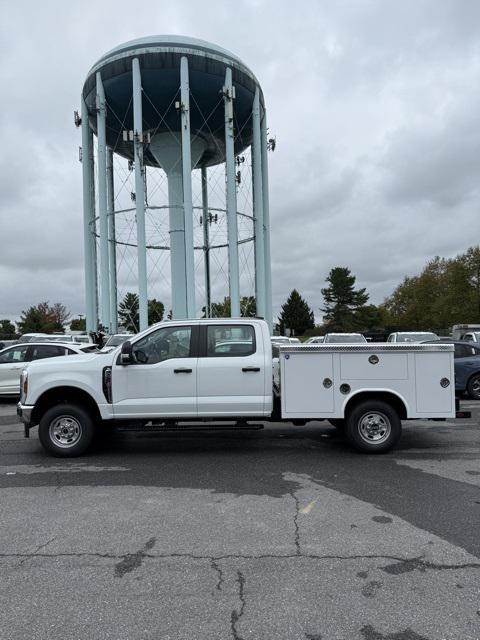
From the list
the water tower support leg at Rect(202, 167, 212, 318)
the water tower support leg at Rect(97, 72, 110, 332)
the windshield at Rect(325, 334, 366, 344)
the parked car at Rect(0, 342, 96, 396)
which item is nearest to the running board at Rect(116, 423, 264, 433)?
the parked car at Rect(0, 342, 96, 396)

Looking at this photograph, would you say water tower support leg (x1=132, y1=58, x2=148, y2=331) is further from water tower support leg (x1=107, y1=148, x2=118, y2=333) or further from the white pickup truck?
the white pickup truck

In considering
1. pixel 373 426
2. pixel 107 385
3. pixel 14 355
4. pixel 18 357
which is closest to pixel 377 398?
pixel 373 426

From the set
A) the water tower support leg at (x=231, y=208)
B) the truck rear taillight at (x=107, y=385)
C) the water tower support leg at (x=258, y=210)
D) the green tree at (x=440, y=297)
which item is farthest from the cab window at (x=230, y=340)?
the green tree at (x=440, y=297)

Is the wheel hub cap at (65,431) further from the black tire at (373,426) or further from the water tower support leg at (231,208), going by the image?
the water tower support leg at (231,208)

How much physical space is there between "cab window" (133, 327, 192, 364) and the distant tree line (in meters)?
22.8

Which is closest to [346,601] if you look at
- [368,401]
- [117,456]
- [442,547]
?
[442,547]

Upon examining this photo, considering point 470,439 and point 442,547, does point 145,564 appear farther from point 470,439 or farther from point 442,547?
point 470,439

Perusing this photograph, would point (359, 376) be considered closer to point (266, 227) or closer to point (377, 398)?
point (377, 398)

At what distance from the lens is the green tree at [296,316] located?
368 feet

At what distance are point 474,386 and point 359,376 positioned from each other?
8.07 meters

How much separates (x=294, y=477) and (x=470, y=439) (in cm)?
406

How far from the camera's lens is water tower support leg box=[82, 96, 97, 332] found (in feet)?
99.7

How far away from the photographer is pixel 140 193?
26.4 m

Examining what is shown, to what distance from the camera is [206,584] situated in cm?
367
